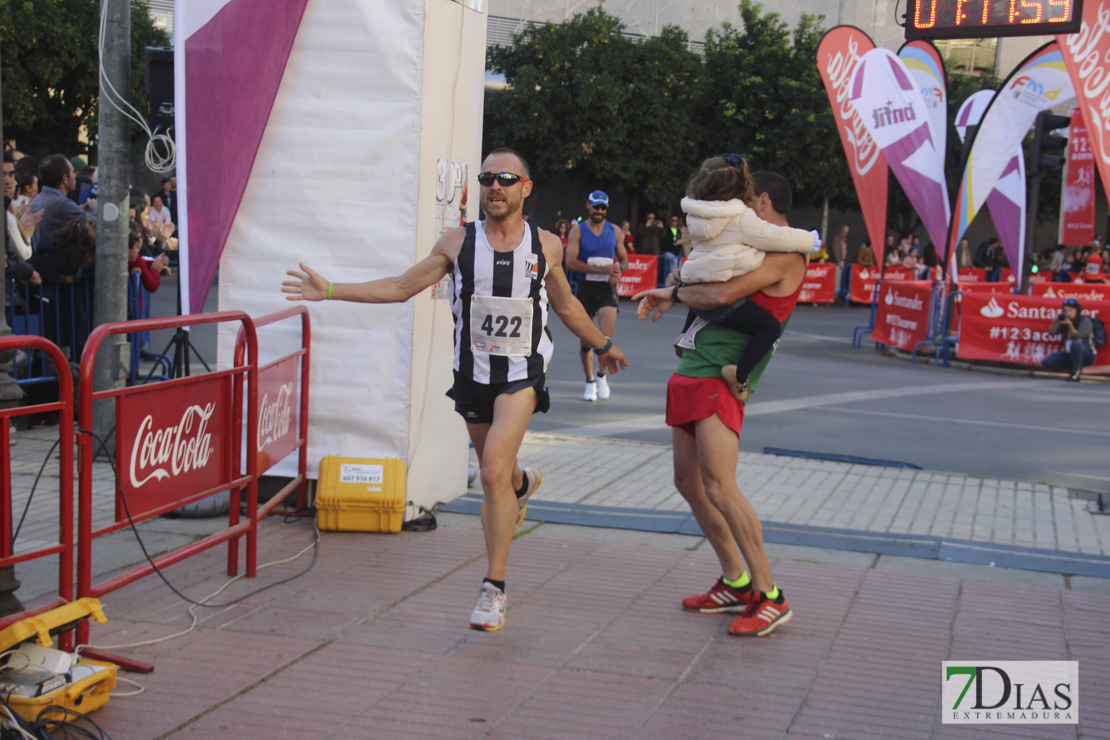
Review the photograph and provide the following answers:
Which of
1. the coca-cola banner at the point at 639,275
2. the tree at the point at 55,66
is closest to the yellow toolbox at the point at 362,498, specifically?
the coca-cola banner at the point at 639,275

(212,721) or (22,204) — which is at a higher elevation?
(22,204)

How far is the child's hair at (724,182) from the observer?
4589 mm

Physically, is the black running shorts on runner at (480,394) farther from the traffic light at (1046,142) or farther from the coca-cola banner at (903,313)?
the traffic light at (1046,142)

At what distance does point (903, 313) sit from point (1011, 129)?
11.7 feet

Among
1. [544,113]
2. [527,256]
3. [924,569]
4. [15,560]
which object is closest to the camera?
[15,560]

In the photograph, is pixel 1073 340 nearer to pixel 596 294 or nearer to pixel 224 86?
pixel 596 294

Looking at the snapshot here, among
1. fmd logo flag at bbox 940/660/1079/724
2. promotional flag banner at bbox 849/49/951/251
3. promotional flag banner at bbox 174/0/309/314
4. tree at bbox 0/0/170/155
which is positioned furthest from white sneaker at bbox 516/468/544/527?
tree at bbox 0/0/170/155

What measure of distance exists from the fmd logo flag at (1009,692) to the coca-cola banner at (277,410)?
3.11 meters

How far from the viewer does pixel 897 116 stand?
53.1ft

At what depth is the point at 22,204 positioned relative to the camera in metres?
9.80

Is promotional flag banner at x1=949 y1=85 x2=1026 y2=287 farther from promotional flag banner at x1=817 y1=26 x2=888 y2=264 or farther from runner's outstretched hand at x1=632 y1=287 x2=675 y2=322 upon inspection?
runner's outstretched hand at x1=632 y1=287 x2=675 y2=322

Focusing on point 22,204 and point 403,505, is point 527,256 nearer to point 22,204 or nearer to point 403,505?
point 403,505

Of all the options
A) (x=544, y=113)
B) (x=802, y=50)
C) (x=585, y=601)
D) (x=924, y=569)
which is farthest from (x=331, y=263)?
(x=802, y=50)

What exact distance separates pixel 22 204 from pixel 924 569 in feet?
27.1
